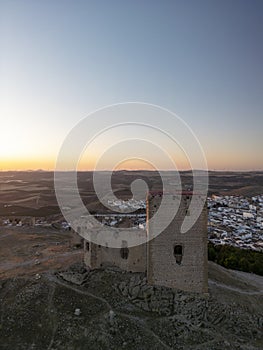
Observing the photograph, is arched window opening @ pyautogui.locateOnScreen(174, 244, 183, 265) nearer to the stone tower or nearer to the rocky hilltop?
the stone tower

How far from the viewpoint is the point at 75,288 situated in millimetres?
20562

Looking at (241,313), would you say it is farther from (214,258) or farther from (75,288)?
(214,258)

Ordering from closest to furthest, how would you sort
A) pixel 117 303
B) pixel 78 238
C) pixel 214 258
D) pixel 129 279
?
pixel 117 303
pixel 129 279
pixel 78 238
pixel 214 258

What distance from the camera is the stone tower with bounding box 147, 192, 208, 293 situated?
19.8 meters

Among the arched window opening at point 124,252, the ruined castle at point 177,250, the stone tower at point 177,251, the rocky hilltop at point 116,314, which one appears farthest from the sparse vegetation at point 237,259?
the arched window opening at point 124,252

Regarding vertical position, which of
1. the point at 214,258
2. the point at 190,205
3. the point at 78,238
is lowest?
the point at 214,258

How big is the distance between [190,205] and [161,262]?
385 centimetres

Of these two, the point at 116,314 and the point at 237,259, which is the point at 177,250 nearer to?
the point at 116,314

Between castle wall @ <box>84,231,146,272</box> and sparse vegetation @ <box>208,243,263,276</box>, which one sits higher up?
castle wall @ <box>84,231,146,272</box>

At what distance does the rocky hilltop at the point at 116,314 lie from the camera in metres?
16.9

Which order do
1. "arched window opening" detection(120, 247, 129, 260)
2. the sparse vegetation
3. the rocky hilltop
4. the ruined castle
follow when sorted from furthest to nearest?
the sparse vegetation < "arched window opening" detection(120, 247, 129, 260) < the ruined castle < the rocky hilltop

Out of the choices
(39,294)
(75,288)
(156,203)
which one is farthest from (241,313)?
(39,294)

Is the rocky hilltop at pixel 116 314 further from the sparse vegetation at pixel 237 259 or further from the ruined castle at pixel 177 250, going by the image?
the sparse vegetation at pixel 237 259

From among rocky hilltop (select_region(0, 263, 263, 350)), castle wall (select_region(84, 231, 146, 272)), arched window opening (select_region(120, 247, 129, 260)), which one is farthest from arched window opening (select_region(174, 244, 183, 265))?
arched window opening (select_region(120, 247, 129, 260))
